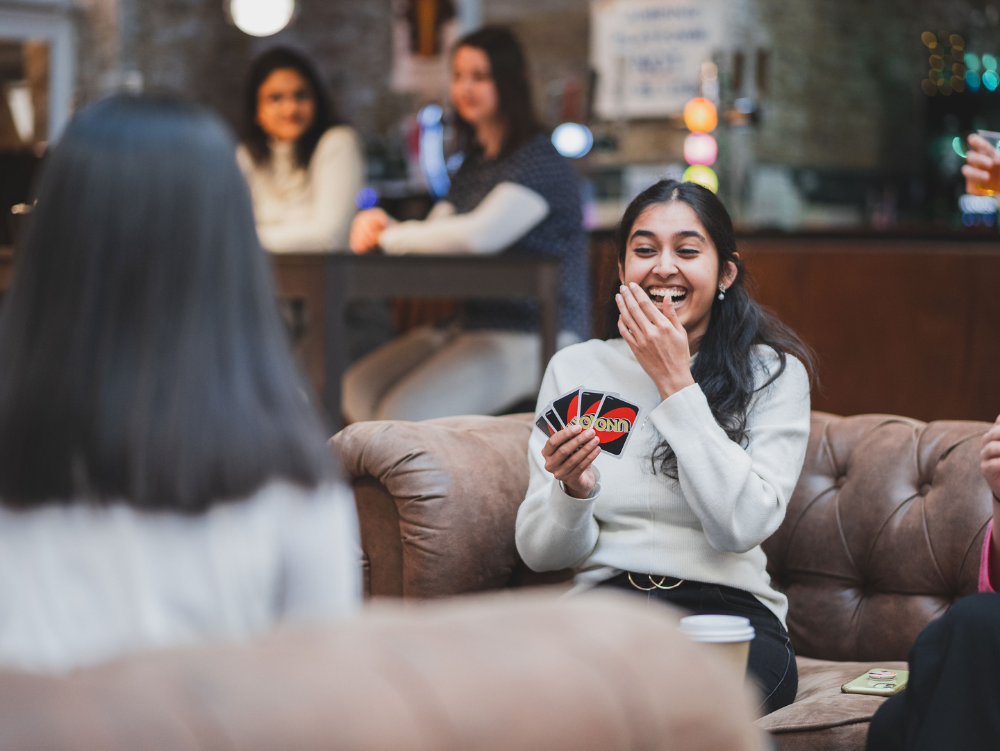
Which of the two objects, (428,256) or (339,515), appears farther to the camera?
(428,256)

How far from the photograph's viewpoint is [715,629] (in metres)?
1.39

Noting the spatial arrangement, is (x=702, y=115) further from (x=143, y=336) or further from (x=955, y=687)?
(x=143, y=336)

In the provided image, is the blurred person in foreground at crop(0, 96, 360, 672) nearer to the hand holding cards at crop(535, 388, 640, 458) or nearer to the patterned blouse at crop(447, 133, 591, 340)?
the hand holding cards at crop(535, 388, 640, 458)

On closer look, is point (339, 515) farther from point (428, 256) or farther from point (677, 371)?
point (428, 256)

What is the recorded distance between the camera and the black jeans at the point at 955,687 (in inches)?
61.1

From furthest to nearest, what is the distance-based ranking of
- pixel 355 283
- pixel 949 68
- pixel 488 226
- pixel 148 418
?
pixel 949 68 < pixel 488 226 < pixel 355 283 < pixel 148 418

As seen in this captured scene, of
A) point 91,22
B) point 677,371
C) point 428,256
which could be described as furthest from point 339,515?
point 91,22

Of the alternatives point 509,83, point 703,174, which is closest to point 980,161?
point 509,83

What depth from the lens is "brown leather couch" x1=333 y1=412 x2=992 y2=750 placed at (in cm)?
212

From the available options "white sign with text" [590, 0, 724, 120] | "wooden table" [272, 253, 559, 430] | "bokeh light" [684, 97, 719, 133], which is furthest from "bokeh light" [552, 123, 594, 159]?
A: "wooden table" [272, 253, 559, 430]

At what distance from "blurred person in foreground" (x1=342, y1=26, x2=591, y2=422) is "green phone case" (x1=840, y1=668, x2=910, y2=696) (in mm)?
1749

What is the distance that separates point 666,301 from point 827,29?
23.0 ft

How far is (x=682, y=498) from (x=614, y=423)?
22 cm

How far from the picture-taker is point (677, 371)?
6.48 feet
